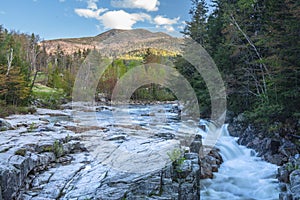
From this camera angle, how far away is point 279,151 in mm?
9570

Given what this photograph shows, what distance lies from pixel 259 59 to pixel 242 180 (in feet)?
21.0

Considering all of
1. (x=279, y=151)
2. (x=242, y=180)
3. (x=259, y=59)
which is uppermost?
(x=259, y=59)

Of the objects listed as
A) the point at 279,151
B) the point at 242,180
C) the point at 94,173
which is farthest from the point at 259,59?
the point at 94,173

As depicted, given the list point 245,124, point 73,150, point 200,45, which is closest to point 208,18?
point 200,45

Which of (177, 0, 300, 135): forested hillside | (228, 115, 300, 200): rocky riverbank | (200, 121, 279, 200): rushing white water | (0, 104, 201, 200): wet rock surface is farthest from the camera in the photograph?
(177, 0, 300, 135): forested hillside

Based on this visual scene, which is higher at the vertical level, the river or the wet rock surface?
the wet rock surface

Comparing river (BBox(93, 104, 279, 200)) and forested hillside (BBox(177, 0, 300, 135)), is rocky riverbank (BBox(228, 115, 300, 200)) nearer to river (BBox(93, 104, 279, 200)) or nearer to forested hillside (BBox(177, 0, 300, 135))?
river (BBox(93, 104, 279, 200))

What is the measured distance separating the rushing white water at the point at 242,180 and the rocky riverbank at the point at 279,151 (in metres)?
0.33

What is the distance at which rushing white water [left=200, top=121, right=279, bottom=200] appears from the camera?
24.0 feet

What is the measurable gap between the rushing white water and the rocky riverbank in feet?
1.07

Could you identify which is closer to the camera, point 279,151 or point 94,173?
point 94,173

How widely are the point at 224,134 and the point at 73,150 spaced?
8.92m

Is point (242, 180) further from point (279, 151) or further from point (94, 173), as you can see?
point (94, 173)

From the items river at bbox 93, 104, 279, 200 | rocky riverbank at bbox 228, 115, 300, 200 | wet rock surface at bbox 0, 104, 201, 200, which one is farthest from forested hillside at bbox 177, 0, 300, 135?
wet rock surface at bbox 0, 104, 201, 200
